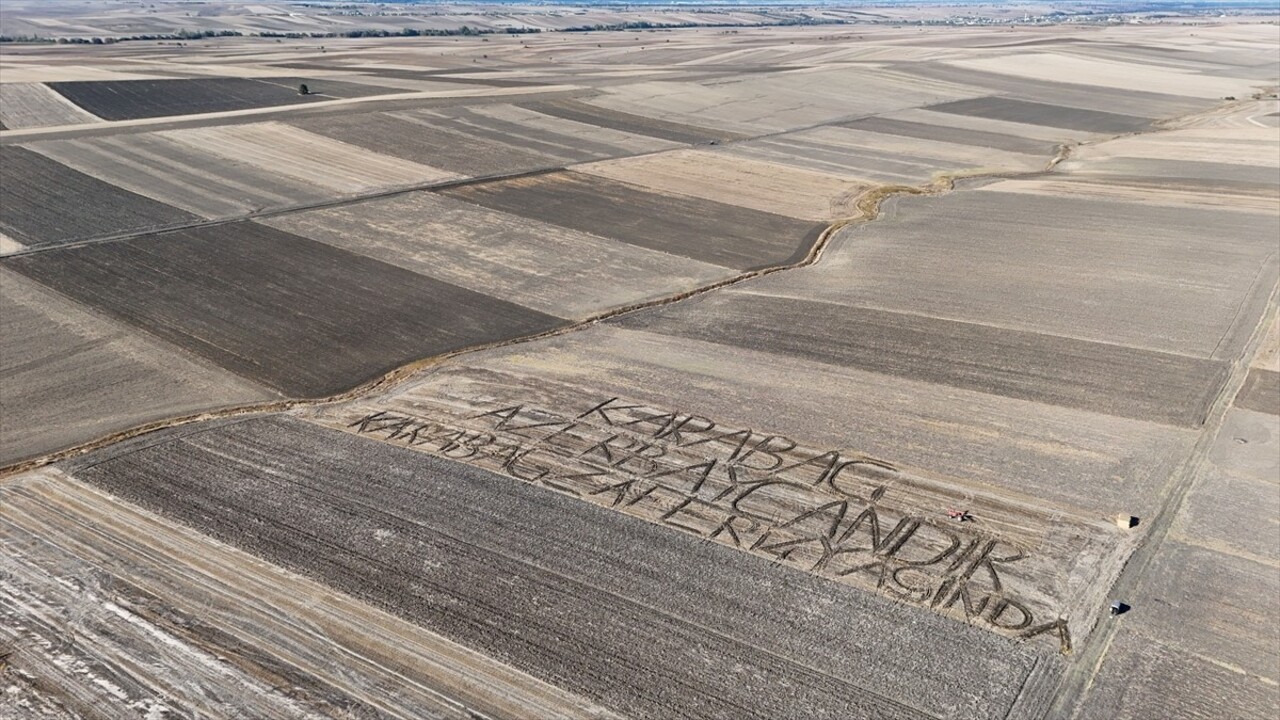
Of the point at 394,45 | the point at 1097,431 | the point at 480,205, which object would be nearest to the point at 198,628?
the point at 1097,431

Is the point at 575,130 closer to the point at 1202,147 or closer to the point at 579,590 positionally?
the point at 1202,147

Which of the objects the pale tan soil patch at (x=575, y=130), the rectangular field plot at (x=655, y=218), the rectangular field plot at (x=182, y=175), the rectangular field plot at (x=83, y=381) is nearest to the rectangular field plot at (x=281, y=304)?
the rectangular field plot at (x=83, y=381)

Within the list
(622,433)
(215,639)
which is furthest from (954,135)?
(215,639)

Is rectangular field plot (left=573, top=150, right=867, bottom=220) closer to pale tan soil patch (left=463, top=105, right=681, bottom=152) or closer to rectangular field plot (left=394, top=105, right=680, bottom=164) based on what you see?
rectangular field plot (left=394, top=105, right=680, bottom=164)

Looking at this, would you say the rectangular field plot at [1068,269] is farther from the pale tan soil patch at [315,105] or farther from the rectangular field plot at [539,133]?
the pale tan soil patch at [315,105]

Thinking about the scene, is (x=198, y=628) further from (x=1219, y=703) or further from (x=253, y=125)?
(x=253, y=125)

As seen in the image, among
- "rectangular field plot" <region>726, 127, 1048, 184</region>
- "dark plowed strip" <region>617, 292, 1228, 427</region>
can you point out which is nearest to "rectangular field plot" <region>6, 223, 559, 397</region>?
"dark plowed strip" <region>617, 292, 1228, 427</region>

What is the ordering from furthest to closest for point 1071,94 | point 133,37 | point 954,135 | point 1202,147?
1. point 133,37
2. point 1071,94
3. point 954,135
4. point 1202,147
